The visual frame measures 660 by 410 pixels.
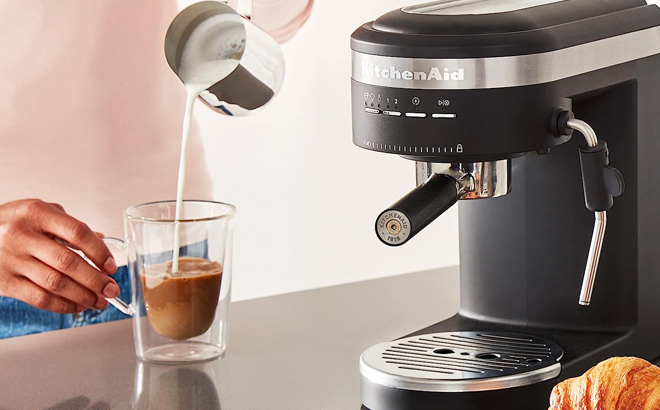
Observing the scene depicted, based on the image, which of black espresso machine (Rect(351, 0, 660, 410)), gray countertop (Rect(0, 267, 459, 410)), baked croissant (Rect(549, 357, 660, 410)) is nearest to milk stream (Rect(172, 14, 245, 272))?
gray countertop (Rect(0, 267, 459, 410))

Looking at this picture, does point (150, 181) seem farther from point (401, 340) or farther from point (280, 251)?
point (280, 251)

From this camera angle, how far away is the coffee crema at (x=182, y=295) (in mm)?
964

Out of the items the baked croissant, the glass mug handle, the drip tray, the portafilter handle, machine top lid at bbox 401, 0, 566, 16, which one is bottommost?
the drip tray

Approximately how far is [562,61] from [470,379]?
0.87 ft

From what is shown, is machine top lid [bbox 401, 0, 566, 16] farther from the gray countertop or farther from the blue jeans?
the blue jeans

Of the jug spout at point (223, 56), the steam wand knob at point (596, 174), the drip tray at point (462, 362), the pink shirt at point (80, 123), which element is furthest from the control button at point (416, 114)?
the pink shirt at point (80, 123)

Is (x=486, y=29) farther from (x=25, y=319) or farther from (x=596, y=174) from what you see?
(x=25, y=319)

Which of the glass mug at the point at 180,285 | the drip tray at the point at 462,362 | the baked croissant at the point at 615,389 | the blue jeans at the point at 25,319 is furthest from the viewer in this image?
the blue jeans at the point at 25,319

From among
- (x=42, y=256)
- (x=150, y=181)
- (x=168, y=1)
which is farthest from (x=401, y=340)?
(x=168, y=1)

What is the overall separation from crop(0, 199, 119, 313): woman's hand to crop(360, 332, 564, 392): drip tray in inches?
12.2

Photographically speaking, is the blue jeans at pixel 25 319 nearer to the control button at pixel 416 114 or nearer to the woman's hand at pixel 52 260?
the woman's hand at pixel 52 260

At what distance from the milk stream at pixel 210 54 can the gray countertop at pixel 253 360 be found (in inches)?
6.4

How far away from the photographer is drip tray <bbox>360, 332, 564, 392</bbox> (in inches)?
31.8

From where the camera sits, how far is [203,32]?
1087mm
